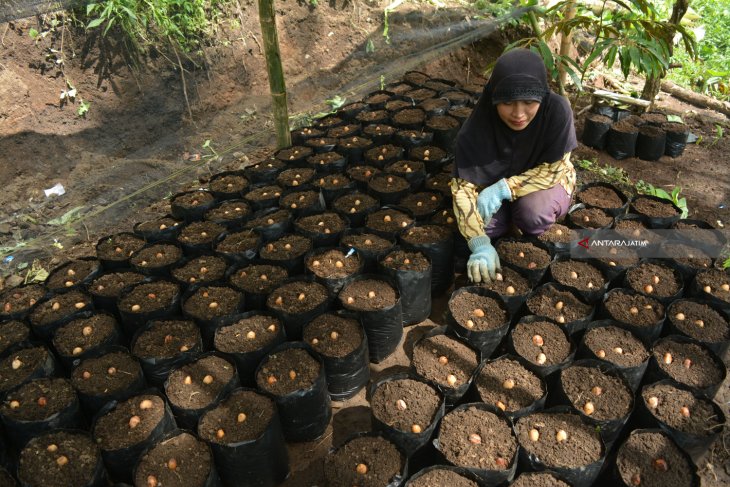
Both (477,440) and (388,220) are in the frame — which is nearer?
(477,440)

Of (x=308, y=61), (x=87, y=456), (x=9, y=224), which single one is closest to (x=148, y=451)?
(x=87, y=456)

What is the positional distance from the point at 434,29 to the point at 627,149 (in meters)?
2.80

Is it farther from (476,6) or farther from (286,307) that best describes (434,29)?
(286,307)

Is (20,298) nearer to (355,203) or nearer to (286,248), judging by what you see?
(286,248)

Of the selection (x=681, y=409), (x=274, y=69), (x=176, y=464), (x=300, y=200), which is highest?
(x=274, y=69)

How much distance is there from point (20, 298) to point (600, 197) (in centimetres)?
334

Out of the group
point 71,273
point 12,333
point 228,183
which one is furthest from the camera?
point 228,183

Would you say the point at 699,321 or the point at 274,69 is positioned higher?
the point at 274,69

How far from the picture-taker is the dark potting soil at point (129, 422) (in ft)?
5.98

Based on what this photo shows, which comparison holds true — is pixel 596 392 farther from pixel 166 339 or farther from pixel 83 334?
pixel 83 334

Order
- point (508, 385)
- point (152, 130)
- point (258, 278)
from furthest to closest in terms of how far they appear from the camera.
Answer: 1. point (152, 130)
2. point (258, 278)
3. point (508, 385)

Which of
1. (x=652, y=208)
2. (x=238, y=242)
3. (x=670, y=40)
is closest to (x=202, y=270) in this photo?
(x=238, y=242)

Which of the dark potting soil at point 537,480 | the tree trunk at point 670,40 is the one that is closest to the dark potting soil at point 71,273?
the dark potting soil at point 537,480

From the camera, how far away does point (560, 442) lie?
177 cm
